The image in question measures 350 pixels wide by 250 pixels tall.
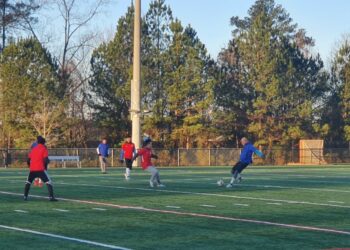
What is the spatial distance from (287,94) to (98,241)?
55077 mm

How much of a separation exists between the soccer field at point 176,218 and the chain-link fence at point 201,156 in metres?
28.2

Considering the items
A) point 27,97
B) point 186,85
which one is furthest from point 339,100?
point 27,97

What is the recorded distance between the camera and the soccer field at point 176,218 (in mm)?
12609

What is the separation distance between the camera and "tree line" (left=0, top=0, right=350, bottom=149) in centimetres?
5700

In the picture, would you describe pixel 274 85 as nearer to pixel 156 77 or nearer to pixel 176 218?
pixel 156 77

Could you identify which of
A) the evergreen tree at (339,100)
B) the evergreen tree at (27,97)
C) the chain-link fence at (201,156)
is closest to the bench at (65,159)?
the chain-link fence at (201,156)

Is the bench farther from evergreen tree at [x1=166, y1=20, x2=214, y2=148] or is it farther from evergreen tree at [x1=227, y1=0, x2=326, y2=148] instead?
evergreen tree at [x1=227, y1=0, x2=326, y2=148]

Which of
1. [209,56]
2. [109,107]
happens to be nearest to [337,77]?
[209,56]

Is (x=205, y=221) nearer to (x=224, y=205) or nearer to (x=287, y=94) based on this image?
(x=224, y=205)

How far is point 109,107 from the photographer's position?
6125 cm

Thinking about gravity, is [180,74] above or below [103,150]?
above

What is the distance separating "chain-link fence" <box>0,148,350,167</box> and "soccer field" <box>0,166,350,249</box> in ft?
92.4

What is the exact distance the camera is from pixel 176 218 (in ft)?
52.7

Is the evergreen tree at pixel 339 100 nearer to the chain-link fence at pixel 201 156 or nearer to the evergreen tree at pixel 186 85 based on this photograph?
the chain-link fence at pixel 201 156
